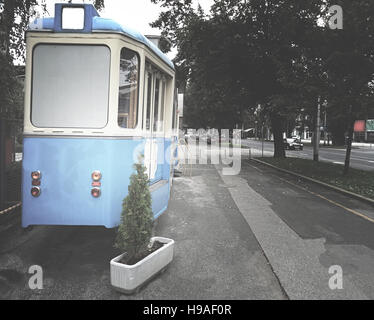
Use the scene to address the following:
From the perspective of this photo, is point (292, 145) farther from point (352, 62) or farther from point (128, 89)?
point (128, 89)

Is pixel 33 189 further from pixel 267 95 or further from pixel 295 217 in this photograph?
pixel 267 95

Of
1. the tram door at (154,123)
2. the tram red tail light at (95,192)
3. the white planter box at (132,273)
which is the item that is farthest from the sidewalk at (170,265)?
the tram door at (154,123)

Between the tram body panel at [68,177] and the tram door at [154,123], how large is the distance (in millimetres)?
1322

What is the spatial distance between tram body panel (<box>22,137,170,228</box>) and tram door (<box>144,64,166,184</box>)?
132cm

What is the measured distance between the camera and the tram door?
5.82 metres

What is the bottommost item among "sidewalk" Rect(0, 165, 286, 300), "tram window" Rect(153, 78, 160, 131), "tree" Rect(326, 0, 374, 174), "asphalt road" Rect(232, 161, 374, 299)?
"sidewalk" Rect(0, 165, 286, 300)

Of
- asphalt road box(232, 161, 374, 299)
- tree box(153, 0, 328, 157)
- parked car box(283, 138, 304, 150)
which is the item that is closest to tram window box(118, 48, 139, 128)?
asphalt road box(232, 161, 374, 299)

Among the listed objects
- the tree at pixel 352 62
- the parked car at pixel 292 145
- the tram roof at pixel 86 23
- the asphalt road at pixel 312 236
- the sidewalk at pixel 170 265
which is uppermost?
the tree at pixel 352 62

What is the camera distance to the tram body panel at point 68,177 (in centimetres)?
451

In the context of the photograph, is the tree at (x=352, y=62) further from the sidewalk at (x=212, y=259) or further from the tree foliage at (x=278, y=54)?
the sidewalk at (x=212, y=259)

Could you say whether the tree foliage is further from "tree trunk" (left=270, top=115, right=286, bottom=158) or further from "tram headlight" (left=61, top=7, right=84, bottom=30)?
"tram headlight" (left=61, top=7, right=84, bottom=30)

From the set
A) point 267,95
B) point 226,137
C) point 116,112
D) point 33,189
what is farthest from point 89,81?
point 226,137

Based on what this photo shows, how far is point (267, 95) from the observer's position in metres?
20.7

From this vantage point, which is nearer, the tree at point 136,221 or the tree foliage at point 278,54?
the tree at point 136,221
